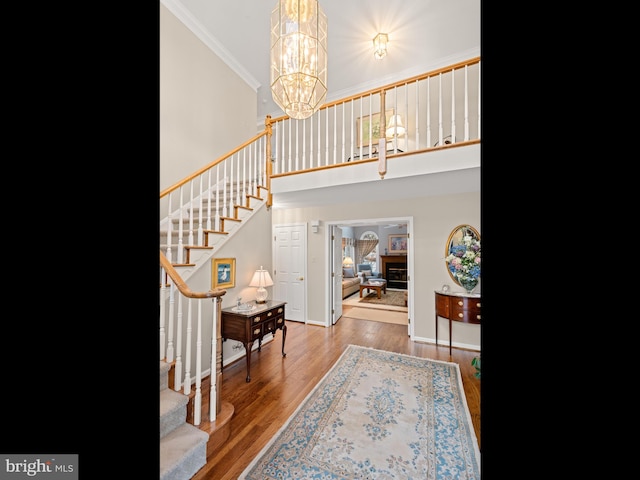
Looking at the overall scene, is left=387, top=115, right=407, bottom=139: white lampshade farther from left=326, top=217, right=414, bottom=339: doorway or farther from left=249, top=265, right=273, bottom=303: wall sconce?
left=249, top=265, right=273, bottom=303: wall sconce

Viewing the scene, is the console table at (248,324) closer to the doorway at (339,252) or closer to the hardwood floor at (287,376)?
the hardwood floor at (287,376)

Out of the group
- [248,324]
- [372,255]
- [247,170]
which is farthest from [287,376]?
[372,255]

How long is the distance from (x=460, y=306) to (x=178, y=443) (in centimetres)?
318

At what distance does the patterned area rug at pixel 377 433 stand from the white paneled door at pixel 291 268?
2023 mm

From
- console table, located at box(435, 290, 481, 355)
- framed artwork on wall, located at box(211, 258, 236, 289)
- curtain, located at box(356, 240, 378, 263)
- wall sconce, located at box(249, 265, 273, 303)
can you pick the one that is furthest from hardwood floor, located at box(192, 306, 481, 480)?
curtain, located at box(356, 240, 378, 263)

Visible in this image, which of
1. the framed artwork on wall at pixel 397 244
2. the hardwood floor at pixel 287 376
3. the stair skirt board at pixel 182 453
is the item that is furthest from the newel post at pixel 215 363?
the framed artwork on wall at pixel 397 244

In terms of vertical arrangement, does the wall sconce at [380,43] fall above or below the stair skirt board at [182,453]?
above

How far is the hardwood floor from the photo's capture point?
1.82 meters

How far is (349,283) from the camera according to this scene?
7.54 metres

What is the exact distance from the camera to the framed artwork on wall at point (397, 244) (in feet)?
29.8

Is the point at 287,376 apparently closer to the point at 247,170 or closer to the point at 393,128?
the point at 247,170

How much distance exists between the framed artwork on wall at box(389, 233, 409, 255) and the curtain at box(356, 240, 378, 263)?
2.41ft
